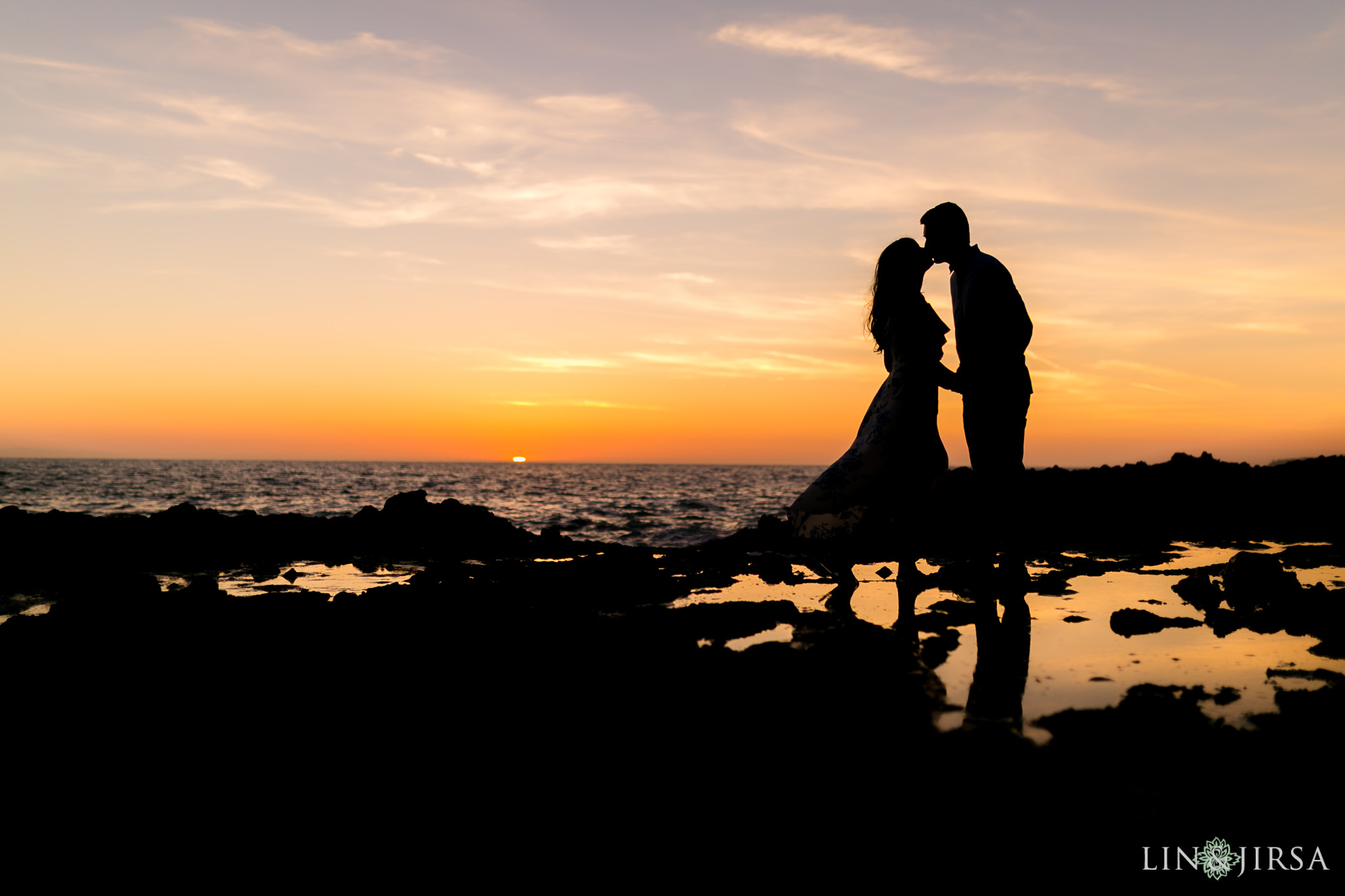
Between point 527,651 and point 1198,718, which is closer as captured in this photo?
point 1198,718

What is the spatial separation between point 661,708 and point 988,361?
4.34 m

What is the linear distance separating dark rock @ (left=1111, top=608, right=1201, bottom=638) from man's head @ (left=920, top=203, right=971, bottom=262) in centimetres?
328

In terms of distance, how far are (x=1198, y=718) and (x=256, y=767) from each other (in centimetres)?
430

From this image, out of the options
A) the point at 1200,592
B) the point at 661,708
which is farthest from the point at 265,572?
the point at 1200,592

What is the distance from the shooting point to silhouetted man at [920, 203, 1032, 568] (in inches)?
246

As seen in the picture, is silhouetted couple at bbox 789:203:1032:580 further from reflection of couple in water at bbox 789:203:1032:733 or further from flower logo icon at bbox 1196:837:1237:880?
flower logo icon at bbox 1196:837:1237:880

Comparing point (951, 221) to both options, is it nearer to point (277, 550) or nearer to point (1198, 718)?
point (1198, 718)

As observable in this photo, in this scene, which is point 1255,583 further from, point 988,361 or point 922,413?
point 922,413

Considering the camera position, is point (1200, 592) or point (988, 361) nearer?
point (988, 361)

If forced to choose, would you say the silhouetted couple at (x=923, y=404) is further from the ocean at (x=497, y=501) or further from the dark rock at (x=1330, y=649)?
the ocean at (x=497, y=501)

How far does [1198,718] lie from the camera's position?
3488mm

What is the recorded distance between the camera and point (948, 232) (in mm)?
6504

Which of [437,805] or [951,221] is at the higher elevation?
[951,221]

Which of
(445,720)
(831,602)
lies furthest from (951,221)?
(445,720)
